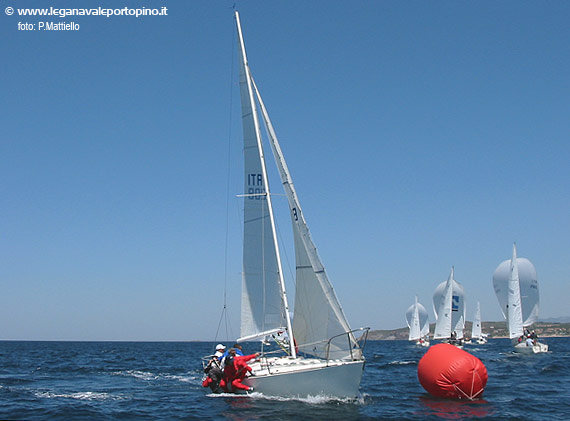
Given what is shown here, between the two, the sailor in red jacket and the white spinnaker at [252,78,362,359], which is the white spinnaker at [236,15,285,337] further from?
the sailor in red jacket

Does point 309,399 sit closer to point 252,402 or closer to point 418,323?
point 252,402

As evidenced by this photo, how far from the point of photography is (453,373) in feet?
54.3

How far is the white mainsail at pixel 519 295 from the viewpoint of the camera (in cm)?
5475

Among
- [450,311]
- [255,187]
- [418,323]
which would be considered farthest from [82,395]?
[418,323]

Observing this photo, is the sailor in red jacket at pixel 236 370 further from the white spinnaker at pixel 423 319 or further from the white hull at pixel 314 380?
the white spinnaker at pixel 423 319

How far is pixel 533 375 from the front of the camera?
27.1 metres

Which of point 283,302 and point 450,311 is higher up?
point 283,302

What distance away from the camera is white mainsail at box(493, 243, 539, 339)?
180ft

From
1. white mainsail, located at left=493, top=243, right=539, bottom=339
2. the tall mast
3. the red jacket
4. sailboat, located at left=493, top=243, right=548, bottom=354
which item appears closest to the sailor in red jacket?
the red jacket

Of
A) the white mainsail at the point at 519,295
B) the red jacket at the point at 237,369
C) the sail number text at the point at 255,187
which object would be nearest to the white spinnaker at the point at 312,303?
the sail number text at the point at 255,187

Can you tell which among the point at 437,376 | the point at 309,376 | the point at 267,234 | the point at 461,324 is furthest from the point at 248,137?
the point at 461,324

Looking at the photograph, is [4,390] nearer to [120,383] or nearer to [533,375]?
[120,383]

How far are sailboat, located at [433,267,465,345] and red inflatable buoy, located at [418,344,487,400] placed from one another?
142ft

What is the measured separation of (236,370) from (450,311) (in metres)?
51.6
